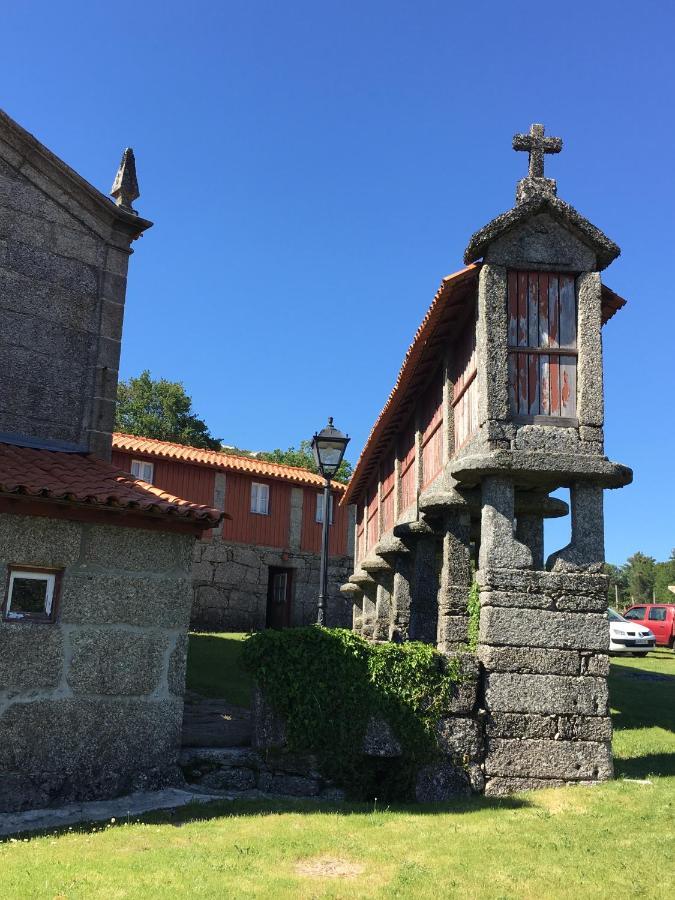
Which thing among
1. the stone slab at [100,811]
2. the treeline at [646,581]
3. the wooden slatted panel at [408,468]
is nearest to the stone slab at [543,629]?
the stone slab at [100,811]

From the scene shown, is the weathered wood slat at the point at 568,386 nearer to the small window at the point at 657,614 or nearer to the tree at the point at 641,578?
the small window at the point at 657,614

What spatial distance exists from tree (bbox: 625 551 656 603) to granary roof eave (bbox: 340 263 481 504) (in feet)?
185

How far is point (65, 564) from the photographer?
23.3 feet

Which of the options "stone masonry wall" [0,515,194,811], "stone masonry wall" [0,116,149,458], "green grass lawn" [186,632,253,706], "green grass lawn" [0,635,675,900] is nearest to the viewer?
"green grass lawn" [0,635,675,900]

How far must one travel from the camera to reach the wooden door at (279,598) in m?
22.4

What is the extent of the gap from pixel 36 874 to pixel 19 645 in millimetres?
2165

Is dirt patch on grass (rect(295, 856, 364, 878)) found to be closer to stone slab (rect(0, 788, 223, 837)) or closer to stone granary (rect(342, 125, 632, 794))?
stone slab (rect(0, 788, 223, 837))

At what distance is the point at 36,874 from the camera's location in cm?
502

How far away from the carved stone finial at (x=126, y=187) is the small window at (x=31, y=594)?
490 centimetres

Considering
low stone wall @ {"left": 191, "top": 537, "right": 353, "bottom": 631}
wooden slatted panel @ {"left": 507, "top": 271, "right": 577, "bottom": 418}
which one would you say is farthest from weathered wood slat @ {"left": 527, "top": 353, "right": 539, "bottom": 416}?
low stone wall @ {"left": 191, "top": 537, "right": 353, "bottom": 631}

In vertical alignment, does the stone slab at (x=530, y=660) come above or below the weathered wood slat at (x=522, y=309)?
below

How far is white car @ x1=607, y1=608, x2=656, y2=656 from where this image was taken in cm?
2108

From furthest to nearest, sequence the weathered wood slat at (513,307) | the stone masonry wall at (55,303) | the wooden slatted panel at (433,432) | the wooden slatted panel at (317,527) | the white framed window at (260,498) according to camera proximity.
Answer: the wooden slatted panel at (317,527), the white framed window at (260,498), the wooden slatted panel at (433,432), the stone masonry wall at (55,303), the weathered wood slat at (513,307)

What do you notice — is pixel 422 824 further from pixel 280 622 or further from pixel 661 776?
pixel 280 622
